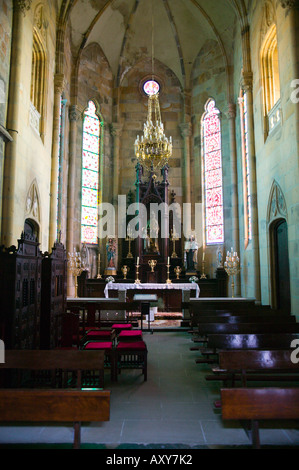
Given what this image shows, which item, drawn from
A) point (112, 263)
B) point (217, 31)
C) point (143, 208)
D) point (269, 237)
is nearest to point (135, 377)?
point (269, 237)

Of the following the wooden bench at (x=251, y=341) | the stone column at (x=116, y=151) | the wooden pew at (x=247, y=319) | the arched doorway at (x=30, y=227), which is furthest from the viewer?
the stone column at (x=116, y=151)

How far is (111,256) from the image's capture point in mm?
16641

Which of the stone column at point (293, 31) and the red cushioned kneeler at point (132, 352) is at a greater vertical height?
the stone column at point (293, 31)

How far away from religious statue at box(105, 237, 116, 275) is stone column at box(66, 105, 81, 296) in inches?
76.7

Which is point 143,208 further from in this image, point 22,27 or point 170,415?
point 170,415

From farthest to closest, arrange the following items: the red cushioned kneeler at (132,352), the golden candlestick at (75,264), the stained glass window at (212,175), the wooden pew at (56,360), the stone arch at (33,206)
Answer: the stained glass window at (212,175) → the golden candlestick at (75,264) → the stone arch at (33,206) → the red cushioned kneeler at (132,352) → the wooden pew at (56,360)

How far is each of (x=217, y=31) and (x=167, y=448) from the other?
17884 millimetres

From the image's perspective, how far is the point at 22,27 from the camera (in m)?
9.51

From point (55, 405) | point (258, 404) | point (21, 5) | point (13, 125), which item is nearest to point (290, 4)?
point (21, 5)

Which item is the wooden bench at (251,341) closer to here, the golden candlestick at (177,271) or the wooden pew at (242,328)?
the wooden pew at (242,328)

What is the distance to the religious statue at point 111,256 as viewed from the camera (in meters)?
16.4

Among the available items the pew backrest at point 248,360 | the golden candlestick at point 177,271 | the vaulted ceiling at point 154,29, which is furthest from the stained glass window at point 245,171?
the pew backrest at point 248,360

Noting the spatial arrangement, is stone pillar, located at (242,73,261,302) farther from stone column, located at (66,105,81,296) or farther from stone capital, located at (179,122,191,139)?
stone column, located at (66,105,81,296)

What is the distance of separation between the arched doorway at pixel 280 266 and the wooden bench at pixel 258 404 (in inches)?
300
